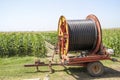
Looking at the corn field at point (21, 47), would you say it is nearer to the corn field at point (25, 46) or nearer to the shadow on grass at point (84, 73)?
the corn field at point (25, 46)

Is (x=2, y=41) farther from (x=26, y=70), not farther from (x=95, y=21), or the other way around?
(x=95, y=21)

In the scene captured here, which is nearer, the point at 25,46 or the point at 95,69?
the point at 95,69

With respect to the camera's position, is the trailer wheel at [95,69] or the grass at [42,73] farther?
the trailer wheel at [95,69]

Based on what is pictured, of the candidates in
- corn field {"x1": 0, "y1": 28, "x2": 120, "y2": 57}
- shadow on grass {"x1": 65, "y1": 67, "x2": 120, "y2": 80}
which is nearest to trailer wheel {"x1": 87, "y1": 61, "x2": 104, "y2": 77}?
shadow on grass {"x1": 65, "y1": 67, "x2": 120, "y2": 80}

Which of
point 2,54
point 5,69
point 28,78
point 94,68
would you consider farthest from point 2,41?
point 94,68

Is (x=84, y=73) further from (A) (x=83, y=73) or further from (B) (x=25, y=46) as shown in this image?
(B) (x=25, y=46)

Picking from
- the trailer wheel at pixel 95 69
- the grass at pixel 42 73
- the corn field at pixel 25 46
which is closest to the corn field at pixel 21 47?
the corn field at pixel 25 46

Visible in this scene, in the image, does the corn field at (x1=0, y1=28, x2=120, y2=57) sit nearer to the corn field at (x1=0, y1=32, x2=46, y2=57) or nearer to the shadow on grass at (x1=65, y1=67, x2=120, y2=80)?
the corn field at (x1=0, y1=32, x2=46, y2=57)

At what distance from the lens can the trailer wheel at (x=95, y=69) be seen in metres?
12.6

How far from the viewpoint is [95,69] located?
12641 mm

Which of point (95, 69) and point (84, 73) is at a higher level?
point (95, 69)

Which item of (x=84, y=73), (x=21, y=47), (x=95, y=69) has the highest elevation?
(x=21, y=47)

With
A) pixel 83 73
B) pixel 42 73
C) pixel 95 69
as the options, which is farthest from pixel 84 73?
pixel 42 73

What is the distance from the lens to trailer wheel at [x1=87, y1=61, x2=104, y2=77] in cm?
1255
